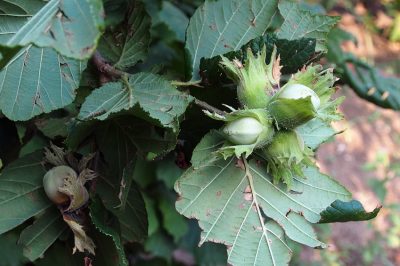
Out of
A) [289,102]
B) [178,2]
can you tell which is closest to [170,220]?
[178,2]

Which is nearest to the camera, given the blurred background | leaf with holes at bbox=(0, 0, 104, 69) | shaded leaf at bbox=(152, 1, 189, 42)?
leaf with holes at bbox=(0, 0, 104, 69)

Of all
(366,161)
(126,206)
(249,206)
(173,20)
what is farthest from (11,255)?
(366,161)

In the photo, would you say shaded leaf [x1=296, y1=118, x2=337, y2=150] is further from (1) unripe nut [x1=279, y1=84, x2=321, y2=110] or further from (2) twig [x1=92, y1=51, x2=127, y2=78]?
(2) twig [x1=92, y1=51, x2=127, y2=78]

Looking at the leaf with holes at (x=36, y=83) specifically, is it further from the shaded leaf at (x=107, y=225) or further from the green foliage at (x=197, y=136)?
the shaded leaf at (x=107, y=225)

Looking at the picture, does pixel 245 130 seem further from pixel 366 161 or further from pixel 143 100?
pixel 366 161

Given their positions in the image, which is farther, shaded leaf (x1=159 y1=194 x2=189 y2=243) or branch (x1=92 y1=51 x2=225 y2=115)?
shaded leaf (x1=159 y1=194 x2=189 y2=243)

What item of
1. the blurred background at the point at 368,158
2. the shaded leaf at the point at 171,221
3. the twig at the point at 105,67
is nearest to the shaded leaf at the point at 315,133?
the twig at the point at 105,67

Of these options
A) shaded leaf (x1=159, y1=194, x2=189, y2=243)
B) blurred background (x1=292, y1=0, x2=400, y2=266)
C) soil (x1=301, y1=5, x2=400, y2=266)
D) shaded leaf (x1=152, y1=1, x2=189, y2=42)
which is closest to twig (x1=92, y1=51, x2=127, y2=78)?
shaded leaf (x1=152, y1=1, x2=189, y2=42)
